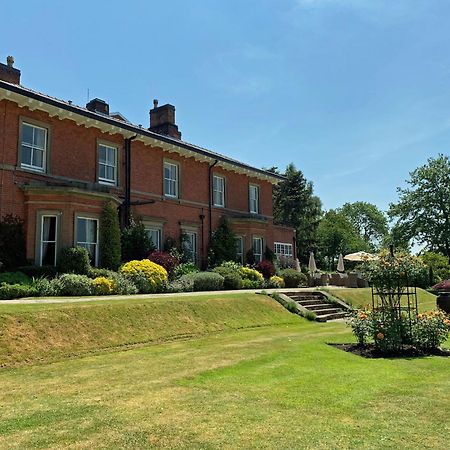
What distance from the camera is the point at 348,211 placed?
312ft

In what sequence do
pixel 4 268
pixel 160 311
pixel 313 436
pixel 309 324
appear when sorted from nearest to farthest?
pixel 313 436
pixel 160 311
pixel 309 324
pixel 4 268

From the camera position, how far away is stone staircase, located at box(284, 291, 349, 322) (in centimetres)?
1784

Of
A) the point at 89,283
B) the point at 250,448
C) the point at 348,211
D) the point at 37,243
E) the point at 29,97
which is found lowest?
the point at 250,448

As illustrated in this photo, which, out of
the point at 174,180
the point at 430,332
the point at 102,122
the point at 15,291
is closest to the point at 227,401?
the point at 430,332

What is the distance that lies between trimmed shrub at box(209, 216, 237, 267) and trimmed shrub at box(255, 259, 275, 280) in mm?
1520

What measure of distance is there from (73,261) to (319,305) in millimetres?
9750

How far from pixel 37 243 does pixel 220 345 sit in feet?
33.7

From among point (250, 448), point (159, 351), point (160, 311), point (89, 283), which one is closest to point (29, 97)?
point (89, 283)

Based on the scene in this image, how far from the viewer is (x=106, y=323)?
1094cm

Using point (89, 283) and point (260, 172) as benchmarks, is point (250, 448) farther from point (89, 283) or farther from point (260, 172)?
point (260, 172)

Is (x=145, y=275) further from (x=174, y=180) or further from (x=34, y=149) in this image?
(x=174, y=180)

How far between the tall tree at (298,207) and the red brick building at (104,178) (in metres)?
28.2

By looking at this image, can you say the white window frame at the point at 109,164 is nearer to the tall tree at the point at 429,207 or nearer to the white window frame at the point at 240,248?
the white window frame at the point at 240,248

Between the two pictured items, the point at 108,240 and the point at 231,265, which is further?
the point at 231,265
